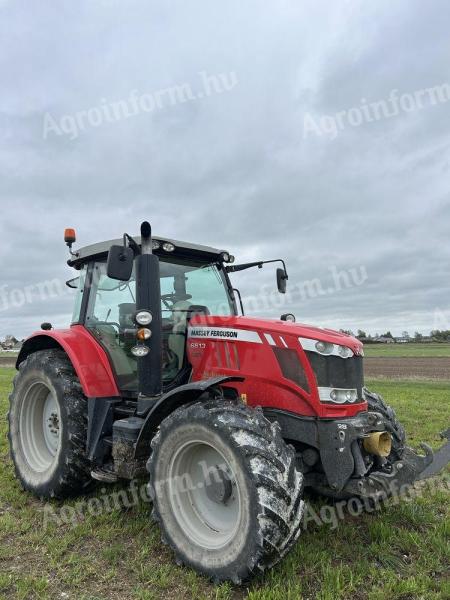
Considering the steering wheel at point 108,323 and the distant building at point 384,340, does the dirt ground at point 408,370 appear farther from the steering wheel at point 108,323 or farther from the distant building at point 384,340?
the distant building at point 384,340

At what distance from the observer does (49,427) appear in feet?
16.9

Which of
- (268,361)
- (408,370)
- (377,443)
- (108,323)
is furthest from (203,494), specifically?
(408,370)

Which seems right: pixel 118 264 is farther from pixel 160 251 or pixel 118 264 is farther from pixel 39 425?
pixel 39 425

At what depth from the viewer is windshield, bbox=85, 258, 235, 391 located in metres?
4.52

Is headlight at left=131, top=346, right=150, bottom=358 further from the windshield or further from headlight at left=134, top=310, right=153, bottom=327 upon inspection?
the windshield

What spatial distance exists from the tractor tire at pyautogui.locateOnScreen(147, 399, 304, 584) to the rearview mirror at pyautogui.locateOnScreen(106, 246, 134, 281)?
3.62 ft

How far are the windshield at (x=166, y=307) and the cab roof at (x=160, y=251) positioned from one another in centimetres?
9

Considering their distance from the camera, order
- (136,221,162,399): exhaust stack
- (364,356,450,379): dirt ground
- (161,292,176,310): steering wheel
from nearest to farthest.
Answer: (136,221,162,399): exhaust stack, (161,292,176,310): steering wheel, (364,356,450,379): dirt ground

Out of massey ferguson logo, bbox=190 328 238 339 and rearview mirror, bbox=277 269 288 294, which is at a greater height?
rearview mirror, bbox=277 269 288 294

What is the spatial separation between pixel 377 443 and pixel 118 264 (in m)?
2.32

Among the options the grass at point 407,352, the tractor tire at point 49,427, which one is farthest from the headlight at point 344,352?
the grass at point 407,352

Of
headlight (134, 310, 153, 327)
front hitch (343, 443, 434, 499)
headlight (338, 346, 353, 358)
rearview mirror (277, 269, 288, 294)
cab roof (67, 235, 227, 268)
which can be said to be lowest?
front hitch (343, 443, 434, 499)

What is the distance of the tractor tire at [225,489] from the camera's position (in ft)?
9.78

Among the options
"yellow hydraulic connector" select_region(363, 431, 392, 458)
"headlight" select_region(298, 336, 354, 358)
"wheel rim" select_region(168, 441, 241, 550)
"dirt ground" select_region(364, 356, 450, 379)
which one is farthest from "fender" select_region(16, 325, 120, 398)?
"dirt ground" select_region(364, 356, 450, 379)
